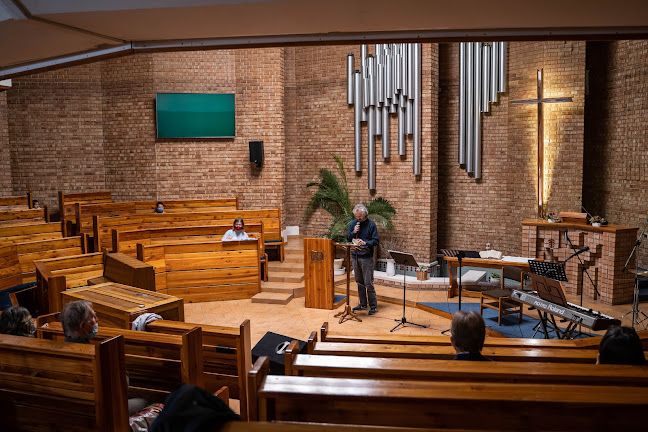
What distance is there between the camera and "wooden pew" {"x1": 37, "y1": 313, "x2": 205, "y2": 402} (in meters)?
3.51

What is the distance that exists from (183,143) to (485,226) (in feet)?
20.9

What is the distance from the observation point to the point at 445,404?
216cm

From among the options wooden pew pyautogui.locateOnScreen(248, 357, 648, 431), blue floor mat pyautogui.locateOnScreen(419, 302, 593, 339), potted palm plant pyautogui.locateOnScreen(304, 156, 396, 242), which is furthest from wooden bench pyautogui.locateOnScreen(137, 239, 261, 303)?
wooden pew pyautogui.locateOnScreen(248, 357, 648, 431)

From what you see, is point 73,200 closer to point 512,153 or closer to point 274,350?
point 274,350

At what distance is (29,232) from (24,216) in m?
1.44

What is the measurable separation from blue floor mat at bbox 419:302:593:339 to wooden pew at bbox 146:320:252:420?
3668 millimetres

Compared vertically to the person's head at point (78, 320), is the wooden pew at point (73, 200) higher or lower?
higher

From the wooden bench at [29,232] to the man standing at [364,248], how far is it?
15.5 feet

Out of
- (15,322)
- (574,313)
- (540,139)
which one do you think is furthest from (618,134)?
(15,322)

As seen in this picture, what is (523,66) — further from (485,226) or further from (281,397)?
(281,397)

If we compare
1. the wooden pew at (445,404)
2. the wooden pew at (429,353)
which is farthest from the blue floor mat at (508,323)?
the wooden pew at (445,404)

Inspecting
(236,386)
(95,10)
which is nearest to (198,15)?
(95,10)

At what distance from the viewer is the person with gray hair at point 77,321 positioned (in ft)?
10.8

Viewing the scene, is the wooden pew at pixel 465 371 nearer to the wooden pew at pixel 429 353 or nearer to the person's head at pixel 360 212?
the wooden pew at pixel 429 353
